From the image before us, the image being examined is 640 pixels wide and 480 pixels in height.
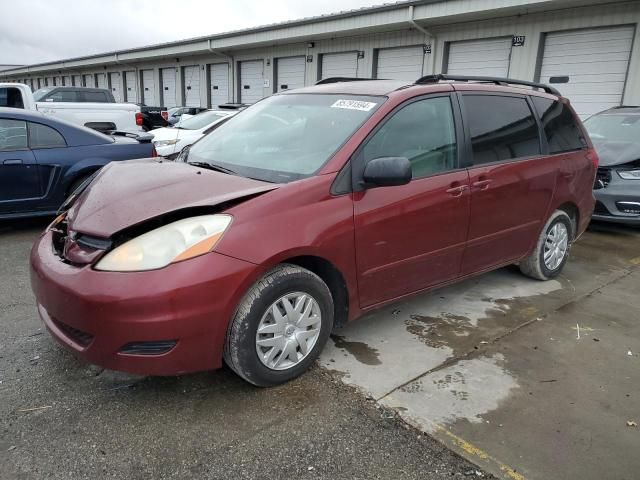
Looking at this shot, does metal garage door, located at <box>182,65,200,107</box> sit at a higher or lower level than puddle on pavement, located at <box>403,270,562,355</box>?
higher

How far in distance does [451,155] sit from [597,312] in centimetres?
183

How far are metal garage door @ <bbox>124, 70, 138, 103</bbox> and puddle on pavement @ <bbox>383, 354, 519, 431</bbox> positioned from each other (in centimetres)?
3168

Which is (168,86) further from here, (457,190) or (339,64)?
(457,190)

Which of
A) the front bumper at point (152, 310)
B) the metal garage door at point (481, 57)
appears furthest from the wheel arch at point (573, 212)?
the metal garage door at point (481, 57)

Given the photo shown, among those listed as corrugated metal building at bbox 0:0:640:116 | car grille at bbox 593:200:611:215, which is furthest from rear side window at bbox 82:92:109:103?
car grille at bbox 593:200:611:215

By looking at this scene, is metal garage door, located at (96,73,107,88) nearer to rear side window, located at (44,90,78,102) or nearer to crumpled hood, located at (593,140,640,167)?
rear side window, located at (44,90,78,102)

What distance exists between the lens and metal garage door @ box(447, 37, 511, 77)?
12758mm

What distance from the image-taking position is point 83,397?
269cm

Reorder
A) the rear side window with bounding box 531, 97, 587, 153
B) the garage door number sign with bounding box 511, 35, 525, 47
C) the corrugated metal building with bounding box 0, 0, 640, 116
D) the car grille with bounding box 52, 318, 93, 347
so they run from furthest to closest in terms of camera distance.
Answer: the garage door number sign with bounding box 511, 35, 525, 47
the corrugated metal building with bounding box 0, 0, 640, 116
the rear side window with bounding box 531, 97, 587, 153
the car grille with bounding box 52, 318, 93, 347

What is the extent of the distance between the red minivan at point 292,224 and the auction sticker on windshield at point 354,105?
1cm

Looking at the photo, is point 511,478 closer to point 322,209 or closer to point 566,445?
point 566,445

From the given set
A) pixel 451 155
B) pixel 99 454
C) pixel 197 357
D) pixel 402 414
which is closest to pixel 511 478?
pixel 402 414

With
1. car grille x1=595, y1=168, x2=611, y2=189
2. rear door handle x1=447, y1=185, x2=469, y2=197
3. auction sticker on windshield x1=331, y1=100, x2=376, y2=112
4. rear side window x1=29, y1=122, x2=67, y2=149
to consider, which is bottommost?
car grille x1=595, y1=168, x2=611, y2=189

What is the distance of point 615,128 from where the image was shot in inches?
301
